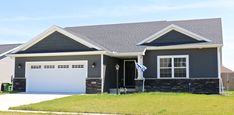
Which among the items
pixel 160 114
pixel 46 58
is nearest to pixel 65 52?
pixel 46 58

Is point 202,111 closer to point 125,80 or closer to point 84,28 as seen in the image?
point 125,80

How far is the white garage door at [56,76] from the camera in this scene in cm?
2284

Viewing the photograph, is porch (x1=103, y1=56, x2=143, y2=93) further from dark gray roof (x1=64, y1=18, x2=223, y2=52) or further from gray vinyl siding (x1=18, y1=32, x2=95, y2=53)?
gray vinyl siding (x1=18, y1=32, x2=95, y2=53)

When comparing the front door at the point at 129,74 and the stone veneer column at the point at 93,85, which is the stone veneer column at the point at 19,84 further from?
the front door at the point at 129,74

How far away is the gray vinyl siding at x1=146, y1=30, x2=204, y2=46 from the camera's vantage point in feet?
75.4

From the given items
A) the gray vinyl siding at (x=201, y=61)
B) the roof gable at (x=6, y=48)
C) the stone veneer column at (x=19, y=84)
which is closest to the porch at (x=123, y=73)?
the gray vinyl siding at (x=201, y=61)

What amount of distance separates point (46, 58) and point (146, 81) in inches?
292

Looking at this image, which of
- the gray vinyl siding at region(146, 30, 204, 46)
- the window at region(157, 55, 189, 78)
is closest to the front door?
the gray vinyl siding at region(146, 30, 204, 46)

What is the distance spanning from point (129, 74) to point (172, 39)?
447 cm

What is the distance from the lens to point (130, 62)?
25.3 m

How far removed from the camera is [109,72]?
2341 cm

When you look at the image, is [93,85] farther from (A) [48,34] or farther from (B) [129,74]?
(A) [48,34]

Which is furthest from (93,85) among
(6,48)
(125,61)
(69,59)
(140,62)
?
(6,48)

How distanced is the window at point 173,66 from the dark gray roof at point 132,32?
1.80m
